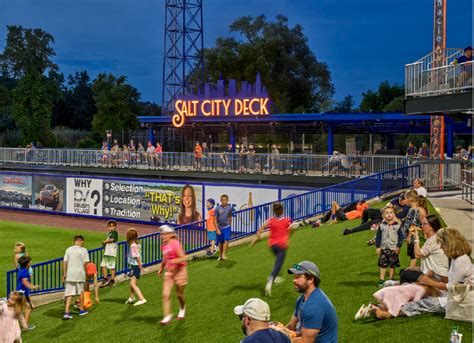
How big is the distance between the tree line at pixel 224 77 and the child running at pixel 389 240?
56.5 meters

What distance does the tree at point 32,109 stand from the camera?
205ft

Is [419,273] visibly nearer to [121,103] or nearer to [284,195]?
[284,195]

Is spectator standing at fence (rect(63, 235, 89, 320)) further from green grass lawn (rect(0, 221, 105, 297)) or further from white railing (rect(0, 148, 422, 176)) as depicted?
white railing (rect(0, 148, 422, 176))

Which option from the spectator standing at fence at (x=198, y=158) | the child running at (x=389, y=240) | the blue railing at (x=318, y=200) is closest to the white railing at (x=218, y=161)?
the spectator standing at fence at (x=198, y=158)

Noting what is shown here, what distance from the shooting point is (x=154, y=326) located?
37.5 feet

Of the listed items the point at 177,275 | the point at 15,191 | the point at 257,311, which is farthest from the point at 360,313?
the point at 15,191

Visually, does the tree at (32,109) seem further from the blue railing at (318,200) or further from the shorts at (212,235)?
the shorts at (212,235)

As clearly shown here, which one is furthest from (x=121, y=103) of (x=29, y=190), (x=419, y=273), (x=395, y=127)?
(x=419, y=273)

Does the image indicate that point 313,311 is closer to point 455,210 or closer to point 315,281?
point 315,281

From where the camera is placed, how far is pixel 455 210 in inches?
755

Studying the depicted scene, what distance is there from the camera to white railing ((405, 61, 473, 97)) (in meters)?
16.3

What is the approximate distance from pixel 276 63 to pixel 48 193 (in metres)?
44.9

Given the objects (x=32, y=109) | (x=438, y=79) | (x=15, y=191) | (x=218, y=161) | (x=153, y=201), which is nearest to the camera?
(x=438, y=79)

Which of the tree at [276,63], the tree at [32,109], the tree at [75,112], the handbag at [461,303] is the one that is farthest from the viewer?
the tree at [75,112]
